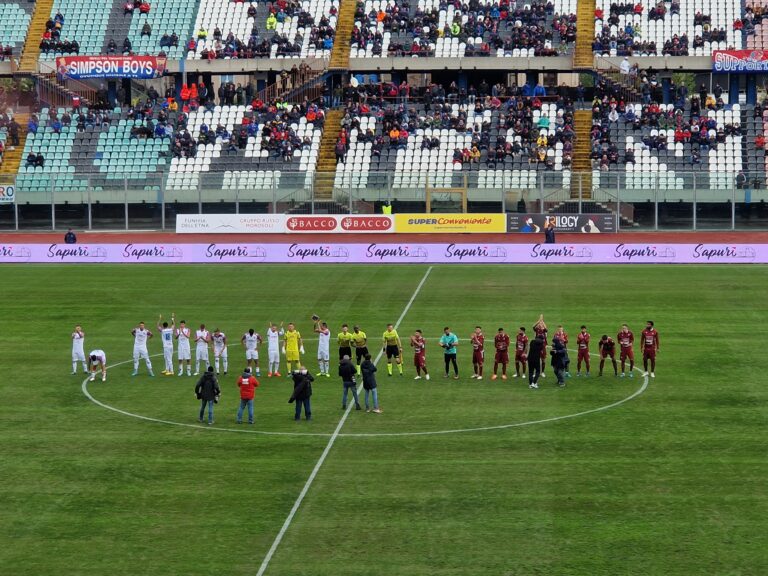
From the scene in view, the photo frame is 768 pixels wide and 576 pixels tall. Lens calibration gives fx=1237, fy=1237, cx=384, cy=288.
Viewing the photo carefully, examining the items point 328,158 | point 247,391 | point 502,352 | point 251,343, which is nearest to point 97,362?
point 251,343

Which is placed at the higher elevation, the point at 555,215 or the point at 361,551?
the point at 555,215

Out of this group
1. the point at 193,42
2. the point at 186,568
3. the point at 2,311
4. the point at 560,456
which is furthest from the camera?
the point at 193,42

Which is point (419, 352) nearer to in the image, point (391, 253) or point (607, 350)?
point (607, 350)

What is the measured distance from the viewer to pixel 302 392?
29.7 meters

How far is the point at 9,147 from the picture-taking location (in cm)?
7594

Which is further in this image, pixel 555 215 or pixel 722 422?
pixel 555 215

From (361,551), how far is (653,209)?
1904 inches

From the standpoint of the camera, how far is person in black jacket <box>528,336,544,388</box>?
33.2 metres

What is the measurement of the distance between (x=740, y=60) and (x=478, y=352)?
1864 inches

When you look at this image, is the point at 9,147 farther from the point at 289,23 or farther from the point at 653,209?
the point at 653,209

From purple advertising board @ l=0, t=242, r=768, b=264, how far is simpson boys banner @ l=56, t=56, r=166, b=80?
2372cm

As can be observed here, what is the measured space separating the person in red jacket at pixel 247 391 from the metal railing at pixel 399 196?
128ft

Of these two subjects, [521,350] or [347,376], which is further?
[521,350]

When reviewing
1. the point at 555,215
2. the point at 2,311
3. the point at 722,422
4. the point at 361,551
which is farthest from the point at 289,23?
the point at 361,551
